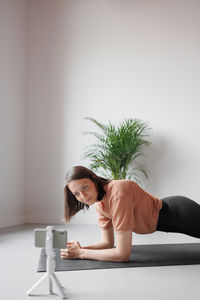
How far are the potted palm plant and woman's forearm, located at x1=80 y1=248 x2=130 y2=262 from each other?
1.95 m

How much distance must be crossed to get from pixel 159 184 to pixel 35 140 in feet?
5.60

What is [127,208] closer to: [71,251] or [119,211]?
[119,211]

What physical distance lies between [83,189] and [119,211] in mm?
281

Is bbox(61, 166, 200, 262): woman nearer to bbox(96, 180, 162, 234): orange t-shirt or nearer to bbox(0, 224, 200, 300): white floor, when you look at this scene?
bbox(96, 180, 162, 234): orange t-shirt

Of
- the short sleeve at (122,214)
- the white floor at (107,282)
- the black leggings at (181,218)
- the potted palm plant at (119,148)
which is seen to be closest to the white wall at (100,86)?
the potted palm plant at (119,148)

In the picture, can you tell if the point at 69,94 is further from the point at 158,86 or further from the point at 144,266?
the point at 144,266

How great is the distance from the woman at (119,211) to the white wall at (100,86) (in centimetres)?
201

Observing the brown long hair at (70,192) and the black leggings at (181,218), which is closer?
the brown long hair at (70,192)

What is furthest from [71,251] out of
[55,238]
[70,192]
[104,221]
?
[55,238]

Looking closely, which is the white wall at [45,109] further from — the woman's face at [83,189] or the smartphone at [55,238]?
the smartphone at [55,238]

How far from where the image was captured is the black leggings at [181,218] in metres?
2.69

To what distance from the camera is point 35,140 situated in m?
5.10

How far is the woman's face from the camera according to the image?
7.72ft

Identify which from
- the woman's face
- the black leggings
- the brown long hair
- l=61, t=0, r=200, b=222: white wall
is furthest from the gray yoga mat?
l=61, t=0, r=200, b=222: white wall
